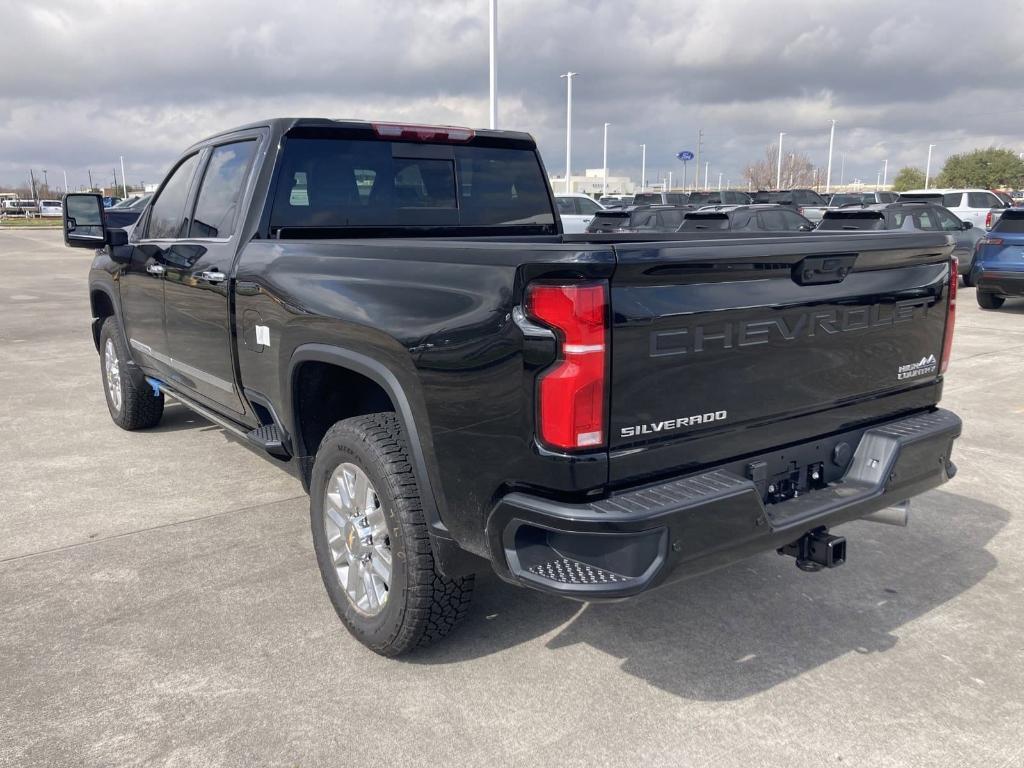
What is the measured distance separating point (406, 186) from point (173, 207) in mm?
1627

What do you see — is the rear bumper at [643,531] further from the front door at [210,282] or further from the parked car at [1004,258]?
the parked car at [1004,258]

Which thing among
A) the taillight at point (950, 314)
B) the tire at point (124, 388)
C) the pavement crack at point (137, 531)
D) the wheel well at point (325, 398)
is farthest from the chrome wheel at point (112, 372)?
the taillight at point (950, 314)

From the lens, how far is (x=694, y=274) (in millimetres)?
2529

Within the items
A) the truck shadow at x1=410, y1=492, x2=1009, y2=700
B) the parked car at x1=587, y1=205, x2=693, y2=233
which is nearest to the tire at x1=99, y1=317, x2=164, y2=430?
the truck shadow at x1=410, y1=492, x2=1009, y2=700

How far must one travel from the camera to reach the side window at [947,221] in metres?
16.4

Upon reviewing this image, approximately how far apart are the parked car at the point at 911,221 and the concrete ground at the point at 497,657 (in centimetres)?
1151

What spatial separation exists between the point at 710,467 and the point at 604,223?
15628 millimetres

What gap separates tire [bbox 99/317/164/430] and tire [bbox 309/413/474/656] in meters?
3.18

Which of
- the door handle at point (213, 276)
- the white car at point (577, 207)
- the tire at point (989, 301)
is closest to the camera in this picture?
the door handle at point (213, 276)

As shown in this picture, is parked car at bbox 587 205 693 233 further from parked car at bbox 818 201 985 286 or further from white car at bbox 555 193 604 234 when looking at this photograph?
parked car at bbox 818 201 985 286

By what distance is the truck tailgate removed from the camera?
8.07 feet

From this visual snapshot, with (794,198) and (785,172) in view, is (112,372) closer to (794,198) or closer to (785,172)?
(794,198)

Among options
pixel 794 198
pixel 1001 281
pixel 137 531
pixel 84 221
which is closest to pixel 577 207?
pixel 794 198

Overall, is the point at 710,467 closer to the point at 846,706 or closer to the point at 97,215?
the point at 846,706
